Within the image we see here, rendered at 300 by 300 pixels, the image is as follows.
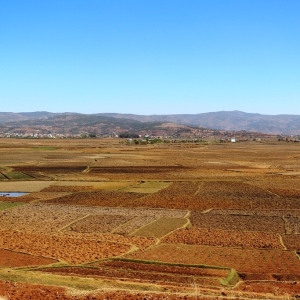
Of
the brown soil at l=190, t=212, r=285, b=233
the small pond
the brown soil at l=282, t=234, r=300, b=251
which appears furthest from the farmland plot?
the small pond

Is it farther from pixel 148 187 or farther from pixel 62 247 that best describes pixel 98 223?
pixel 148 187

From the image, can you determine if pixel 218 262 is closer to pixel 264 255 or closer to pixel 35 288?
pixel 264 255

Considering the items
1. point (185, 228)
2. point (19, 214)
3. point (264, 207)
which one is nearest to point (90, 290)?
point (185, 228)

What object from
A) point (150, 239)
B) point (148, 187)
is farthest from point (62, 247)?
point (148, 187)

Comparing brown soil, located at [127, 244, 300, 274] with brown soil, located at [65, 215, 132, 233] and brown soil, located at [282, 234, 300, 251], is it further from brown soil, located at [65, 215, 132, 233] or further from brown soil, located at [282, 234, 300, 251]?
brown soil, located at [65, 215, 132, 233]

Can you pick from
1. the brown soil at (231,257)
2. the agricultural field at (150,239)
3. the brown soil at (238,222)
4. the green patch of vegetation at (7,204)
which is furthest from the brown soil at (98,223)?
the green patch of vegetation at (7,204)

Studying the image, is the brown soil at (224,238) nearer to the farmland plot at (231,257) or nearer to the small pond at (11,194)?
the farmland plot at (231,257)

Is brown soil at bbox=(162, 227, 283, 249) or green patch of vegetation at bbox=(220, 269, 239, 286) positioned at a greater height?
green patch of vegetation at bbox=(220, 269, 239, 286)
